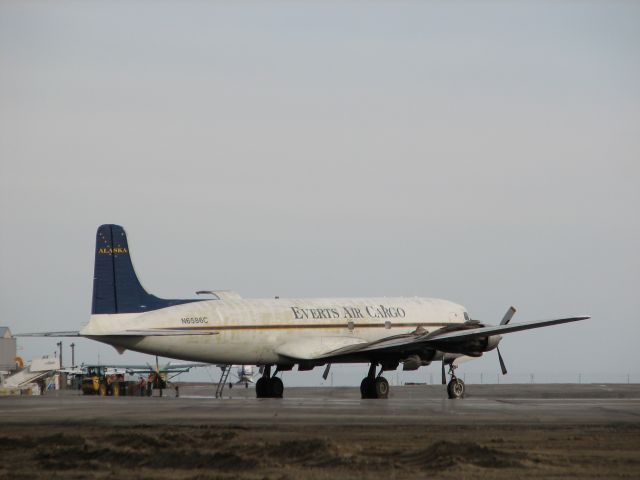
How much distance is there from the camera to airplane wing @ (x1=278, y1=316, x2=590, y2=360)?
39.2 m

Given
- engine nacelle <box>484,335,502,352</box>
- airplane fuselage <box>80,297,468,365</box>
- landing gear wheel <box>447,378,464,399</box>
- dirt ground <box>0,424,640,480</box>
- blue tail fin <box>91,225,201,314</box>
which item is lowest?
dirt ground <box>0,424,640,480</box>

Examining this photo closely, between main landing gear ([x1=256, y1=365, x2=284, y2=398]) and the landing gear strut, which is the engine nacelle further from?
main landing gear ([x1=256, y1=365, x2=284, y2=398])

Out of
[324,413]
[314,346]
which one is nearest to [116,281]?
[314,346]

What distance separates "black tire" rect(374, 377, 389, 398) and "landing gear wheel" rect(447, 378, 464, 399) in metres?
2.66

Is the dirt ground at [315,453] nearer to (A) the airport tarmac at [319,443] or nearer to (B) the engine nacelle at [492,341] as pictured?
(A) the airport tarmac at [319,443]

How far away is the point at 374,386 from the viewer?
4094 centimetres

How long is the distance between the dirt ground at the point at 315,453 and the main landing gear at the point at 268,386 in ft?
66.1

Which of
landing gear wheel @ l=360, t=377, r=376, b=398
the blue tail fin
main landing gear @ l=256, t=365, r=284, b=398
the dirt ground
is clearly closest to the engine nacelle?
landing gear wheel @ l=360, t=377, r=376, b=398

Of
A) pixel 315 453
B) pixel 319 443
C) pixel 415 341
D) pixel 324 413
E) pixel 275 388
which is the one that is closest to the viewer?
pixel 315 453

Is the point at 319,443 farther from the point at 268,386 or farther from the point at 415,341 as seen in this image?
the point at 268,386

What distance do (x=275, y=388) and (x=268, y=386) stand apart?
0.33 metres

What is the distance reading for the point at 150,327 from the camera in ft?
128

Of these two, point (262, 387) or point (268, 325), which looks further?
point (262, 387)

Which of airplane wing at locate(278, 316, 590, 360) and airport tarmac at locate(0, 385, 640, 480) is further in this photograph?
airplane wing at locate(278, 316, 590, 360)
